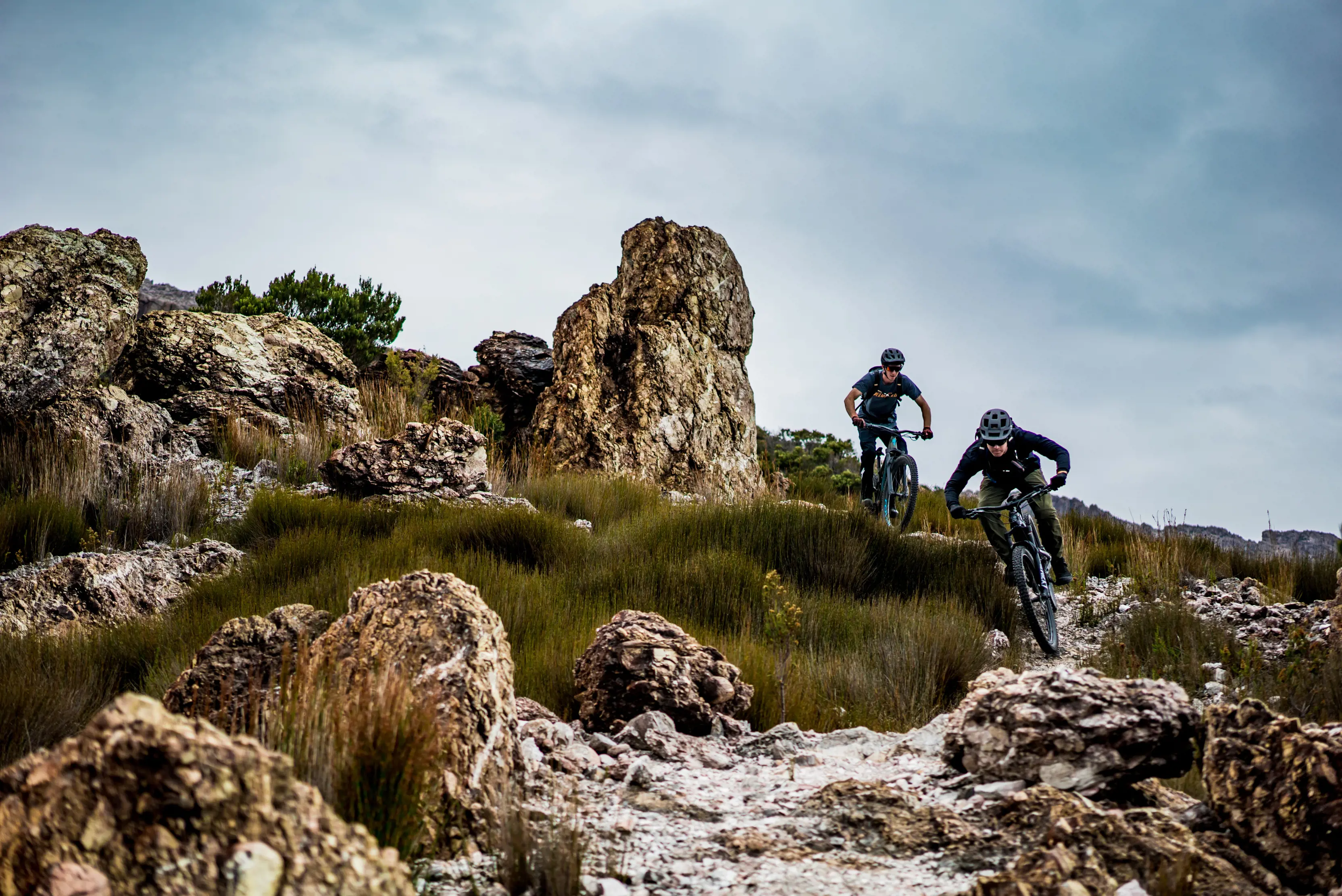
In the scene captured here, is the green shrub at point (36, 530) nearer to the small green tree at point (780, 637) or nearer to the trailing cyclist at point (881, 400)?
the small green tree at point (780, 637)

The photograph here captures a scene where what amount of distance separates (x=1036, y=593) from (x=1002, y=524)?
0.67 meters

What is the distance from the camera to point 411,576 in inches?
148

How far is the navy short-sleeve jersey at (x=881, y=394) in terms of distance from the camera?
11477 mm

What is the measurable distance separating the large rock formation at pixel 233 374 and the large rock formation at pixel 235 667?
9.06 meters

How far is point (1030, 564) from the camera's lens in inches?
320

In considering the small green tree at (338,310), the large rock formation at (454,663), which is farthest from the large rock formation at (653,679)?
the small green tree at (338,310)

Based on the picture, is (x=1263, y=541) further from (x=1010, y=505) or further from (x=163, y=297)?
(x=163, y=297)

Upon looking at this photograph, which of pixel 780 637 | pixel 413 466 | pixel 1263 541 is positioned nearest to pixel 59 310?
pixel 413 466

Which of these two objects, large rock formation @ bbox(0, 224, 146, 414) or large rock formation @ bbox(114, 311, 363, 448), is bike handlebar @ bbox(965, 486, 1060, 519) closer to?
large rock formation @ bbox(114, 311, 363, 448)

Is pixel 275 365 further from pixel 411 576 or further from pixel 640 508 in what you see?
pixel 411 576

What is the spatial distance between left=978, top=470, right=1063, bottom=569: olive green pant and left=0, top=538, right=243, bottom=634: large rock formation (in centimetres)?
678

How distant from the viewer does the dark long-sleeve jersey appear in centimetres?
832

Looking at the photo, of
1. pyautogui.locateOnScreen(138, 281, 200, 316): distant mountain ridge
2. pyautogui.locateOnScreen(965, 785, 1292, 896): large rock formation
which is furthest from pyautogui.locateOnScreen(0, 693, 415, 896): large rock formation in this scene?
pyautogui.locateOnScreen(138, 281, 200, 316): distant mountain ridge

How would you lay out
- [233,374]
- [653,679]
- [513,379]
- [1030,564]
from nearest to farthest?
1. [653,679]
2. [1030,564]
3. [233,374]
4. [513,379]
